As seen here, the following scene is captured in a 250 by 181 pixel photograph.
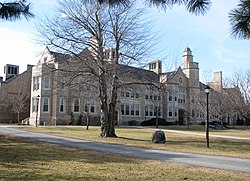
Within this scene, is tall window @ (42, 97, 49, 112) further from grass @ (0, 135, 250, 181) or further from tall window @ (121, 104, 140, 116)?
grass @ (0, 135, 250, 181)

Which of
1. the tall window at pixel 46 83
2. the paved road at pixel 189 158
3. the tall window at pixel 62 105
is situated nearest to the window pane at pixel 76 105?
the tall window at pixel 62 105

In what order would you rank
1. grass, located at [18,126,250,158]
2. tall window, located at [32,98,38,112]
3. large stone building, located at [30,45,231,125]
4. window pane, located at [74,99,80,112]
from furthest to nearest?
1. window pane, located at [74,99,80,112]
2. tall window, located at [32,98,38,112]
3. large stone building, located at [30,45,231,125]
4. grass, located at [18,126,250,158]

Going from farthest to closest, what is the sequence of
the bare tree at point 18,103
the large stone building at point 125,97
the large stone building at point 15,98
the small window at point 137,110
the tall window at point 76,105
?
the small window at point 137,110 → the large stone building at point 15,98 → the bare tree at point 18,103 → the tall window at point 76,105 → the large stone building at point 125,97

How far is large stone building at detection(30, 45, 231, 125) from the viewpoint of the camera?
30.0m

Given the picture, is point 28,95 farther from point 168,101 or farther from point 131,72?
point 131,72

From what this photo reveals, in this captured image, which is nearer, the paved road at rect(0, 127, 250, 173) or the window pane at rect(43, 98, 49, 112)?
the paved road at rect(0, 127, 250, 173)

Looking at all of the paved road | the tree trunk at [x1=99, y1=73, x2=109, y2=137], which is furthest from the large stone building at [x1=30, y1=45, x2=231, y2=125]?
the paved road

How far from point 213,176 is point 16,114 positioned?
153ft

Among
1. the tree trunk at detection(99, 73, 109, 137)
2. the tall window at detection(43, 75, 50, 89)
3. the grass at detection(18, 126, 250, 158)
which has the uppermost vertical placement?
the tall window at detection(43, 75, 50, 89)

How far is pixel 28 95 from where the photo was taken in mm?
52438

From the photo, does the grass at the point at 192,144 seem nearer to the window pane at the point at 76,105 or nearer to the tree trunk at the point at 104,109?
the tree trunk at the point at 104,109

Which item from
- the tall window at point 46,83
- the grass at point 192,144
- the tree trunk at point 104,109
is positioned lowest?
the grass at point 192,144

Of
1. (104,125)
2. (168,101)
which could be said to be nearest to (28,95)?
(168,101)

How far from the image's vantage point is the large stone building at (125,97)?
98.6ft
